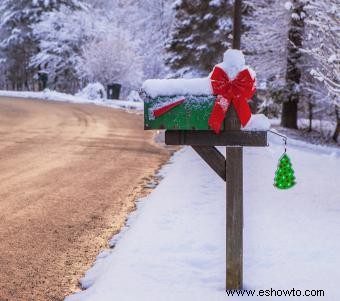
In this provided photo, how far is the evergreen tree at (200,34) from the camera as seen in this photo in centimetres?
2400

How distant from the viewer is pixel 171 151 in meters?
13.9

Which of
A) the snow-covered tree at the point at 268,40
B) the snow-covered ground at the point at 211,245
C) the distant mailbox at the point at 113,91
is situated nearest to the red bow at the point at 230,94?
the snow-covered ground at the point at 211,245

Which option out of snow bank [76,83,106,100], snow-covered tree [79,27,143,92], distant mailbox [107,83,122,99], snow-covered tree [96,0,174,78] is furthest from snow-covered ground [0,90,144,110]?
snow-covered tree [96,0,174,78]

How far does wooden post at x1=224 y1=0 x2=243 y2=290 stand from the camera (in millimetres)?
4172

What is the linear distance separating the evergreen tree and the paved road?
8951mm

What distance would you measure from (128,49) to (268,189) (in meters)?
30.7

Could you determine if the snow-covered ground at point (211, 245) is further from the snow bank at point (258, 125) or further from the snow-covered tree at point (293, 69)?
the snow-covered tree at point (293, 69)

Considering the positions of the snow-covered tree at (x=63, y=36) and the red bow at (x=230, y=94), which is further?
the snow-covered tree at (x=63, y=36)

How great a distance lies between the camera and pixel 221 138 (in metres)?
4.14

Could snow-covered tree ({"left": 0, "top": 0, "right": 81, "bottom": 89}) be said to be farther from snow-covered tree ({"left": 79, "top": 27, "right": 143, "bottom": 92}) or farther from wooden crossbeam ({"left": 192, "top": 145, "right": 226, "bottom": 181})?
wooden crossbeam ({"left": 192, "top": 145, "right": 226, "bottom": 181})

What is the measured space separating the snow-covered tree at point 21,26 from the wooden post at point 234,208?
1593 inches

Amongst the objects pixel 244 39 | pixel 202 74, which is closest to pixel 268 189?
pixel 244 39

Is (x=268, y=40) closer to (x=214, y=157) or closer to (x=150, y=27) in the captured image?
(x=214, y=157)

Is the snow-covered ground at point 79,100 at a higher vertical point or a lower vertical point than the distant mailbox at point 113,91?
lower
